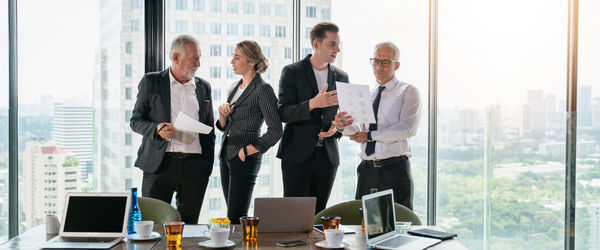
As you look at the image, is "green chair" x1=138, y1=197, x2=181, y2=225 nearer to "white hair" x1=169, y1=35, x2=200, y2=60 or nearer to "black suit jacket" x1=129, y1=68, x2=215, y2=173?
"black suit jacket" x1=129, y1=68, x2=215, y2=173

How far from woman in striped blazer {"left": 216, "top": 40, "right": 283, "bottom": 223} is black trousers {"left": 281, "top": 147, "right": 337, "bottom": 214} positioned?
23cm

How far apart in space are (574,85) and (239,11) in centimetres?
272

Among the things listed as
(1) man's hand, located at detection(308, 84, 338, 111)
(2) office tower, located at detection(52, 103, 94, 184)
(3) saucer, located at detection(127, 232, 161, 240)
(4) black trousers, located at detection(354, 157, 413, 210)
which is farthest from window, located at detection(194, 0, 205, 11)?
(3) saucer, located at detection(127, 232, 161, 240)

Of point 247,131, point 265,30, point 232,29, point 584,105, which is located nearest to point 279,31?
point 265,30

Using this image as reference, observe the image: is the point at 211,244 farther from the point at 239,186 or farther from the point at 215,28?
the point at 215,28

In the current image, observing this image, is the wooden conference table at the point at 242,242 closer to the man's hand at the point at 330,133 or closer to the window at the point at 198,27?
the man's hand at the point at 330,133

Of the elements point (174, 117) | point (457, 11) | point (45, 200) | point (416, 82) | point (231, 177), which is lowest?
point (45, 200)

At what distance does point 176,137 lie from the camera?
12.1 ft

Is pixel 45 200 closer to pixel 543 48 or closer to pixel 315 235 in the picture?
pixel 315 235

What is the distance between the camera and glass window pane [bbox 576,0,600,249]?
118 inches

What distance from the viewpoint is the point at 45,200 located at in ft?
14.6

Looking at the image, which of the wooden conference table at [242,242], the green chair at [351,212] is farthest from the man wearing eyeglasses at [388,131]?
the wooden conference table at [242,242]

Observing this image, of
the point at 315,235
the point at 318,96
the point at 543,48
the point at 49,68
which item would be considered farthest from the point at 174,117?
the point at 543,48

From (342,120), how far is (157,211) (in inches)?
51.3
